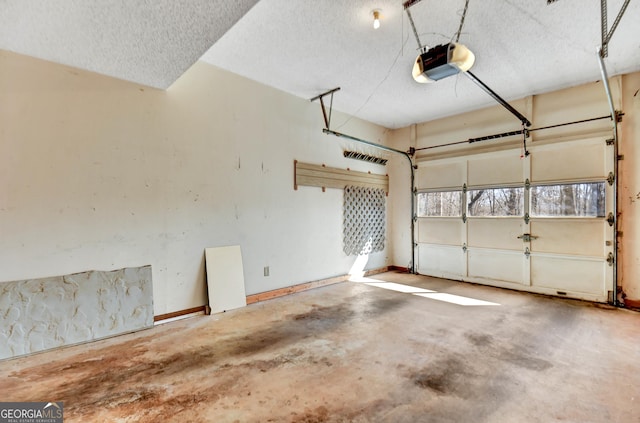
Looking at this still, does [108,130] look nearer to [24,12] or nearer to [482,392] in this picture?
[24,12]

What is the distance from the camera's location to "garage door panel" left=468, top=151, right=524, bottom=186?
15.5 feet

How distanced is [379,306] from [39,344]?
3.49m

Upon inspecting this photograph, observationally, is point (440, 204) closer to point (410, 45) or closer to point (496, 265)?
point (496, 265)

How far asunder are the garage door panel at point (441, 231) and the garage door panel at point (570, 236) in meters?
1.14

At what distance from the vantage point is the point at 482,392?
200cm

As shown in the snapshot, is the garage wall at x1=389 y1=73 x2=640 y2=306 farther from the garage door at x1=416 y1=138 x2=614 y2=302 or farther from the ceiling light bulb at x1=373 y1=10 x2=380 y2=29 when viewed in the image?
the ceiling light bulb at x1=373 y1=10 x2=380 y2=29

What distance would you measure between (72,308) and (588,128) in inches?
259

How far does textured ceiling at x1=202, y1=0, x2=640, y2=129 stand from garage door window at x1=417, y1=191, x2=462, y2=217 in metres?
1.78

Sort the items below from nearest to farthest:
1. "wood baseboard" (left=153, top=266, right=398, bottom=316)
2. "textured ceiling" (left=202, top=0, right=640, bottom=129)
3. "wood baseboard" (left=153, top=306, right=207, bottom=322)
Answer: "textured ceiling" (left=202, top=0, right=640, bottom=129)
"wood baseboard" (left=153, top=306, right=207, bottom=322)
"wood baseboard" (left=153, top=266, right=398, bottom=316)

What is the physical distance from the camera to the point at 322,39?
9.95 ft

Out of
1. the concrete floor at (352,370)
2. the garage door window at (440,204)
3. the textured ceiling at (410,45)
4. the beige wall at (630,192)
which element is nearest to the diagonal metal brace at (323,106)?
the textured ceiling at (410,45)

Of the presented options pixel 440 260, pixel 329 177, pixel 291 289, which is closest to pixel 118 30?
pixel 329 177

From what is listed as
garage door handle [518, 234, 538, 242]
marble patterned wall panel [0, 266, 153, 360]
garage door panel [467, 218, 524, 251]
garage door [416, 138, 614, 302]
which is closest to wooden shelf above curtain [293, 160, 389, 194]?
garage door [416, 138, 614, 302]

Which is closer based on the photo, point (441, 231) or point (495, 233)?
point (495, 233)
